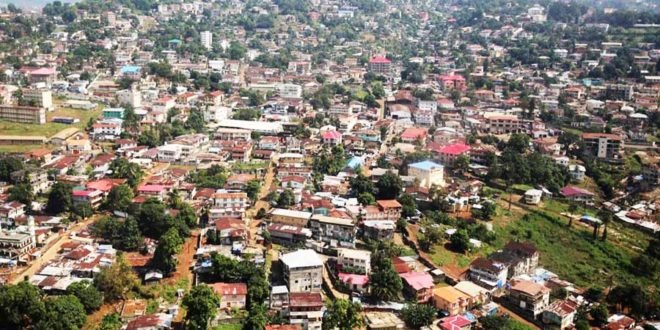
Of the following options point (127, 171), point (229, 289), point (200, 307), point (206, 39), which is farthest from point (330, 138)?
point (206, 39)

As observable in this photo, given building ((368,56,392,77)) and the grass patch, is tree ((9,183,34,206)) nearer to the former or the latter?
the grass patch

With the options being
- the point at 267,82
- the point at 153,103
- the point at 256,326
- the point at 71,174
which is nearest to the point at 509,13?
the point at 267,82

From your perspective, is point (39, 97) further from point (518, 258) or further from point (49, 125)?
point (518, 258)

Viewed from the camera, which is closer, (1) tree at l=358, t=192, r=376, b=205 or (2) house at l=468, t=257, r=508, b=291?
(2) house at l=468, t=257, r=508, b=291

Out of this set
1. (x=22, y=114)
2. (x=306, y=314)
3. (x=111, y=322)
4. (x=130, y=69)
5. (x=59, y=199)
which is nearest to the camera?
(x=111, y=322)

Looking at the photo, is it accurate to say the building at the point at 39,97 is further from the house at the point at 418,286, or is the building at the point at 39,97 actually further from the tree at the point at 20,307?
the house at the point at 418,286

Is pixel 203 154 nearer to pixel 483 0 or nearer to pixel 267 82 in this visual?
pixel 267 82

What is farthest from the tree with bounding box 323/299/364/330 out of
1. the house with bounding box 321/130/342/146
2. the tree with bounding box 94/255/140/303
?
the house with bounding box 321/130/342/146
